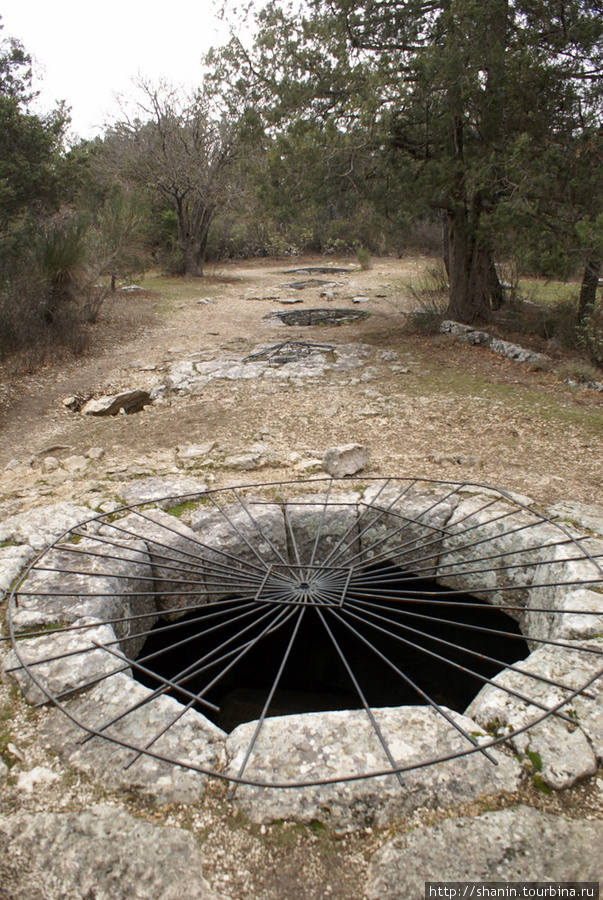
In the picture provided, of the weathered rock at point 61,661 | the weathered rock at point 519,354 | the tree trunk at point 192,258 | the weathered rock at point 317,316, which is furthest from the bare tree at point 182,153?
the weathered rock at point 61,661

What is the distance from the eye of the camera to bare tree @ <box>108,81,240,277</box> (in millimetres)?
15094

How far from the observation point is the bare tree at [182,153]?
594 inches

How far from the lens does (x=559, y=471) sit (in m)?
3.97

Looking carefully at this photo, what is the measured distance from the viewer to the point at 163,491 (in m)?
3.38

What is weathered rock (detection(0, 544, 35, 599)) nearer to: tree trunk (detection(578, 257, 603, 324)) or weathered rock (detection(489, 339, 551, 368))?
weathered rock (detection(489, 339, 551, 368))

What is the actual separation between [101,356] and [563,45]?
704cm

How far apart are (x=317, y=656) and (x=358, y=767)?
4.37ft

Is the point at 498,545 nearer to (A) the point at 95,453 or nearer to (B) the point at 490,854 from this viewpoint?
(B) the point at 490,854

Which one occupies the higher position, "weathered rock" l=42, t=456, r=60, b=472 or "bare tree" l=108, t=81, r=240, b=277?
"bare tree" l=108, t=81, r=240, b=277

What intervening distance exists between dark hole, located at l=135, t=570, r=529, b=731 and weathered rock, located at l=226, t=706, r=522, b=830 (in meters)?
0.65

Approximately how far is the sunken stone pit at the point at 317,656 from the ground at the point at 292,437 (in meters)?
0.08

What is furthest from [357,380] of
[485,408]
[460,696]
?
[460,696]

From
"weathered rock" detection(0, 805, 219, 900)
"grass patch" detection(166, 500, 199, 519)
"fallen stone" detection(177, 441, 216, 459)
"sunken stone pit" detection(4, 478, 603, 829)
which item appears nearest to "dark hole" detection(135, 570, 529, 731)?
"sunken stone pit" detection(4, 478, 603, 829)

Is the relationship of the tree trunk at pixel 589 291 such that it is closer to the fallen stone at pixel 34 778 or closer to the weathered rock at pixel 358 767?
the weathered rock at pixel 358 767
